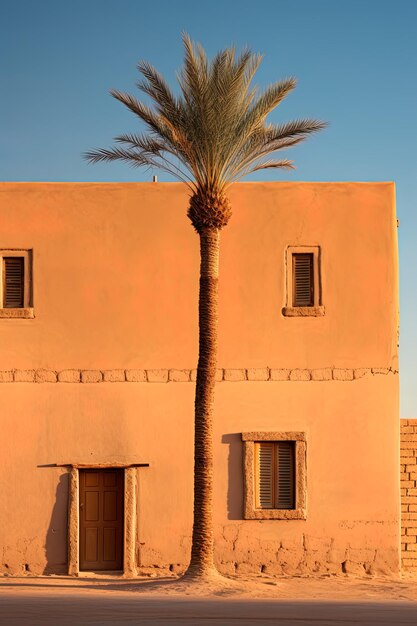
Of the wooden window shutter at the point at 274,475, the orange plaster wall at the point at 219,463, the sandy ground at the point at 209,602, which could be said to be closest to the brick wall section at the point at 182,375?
the orange plaster wall at the point at 219,463

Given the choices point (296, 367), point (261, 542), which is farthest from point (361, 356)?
point (261, 542)

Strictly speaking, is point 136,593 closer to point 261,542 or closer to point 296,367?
point 261,542

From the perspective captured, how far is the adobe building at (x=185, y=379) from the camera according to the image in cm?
2122

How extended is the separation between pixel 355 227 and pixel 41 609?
30.8 feet

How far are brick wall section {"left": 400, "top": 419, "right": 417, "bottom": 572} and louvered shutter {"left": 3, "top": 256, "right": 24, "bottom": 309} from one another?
741 cm

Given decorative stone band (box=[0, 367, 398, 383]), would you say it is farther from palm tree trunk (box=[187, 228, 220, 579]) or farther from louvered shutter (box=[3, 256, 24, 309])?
palm tree trunk (box=[187, 228, 220, 579])

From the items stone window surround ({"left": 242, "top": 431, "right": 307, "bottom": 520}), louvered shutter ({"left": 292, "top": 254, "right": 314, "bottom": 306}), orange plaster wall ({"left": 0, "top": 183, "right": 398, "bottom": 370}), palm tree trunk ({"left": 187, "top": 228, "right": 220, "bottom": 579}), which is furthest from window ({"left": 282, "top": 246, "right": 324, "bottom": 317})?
stone window surround ({"left": 242, "top": 431, "right": 307, "bottom": 520})

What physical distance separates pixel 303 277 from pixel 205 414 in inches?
140

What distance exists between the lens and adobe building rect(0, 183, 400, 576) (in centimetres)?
2122

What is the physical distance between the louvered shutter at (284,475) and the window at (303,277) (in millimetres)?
2512

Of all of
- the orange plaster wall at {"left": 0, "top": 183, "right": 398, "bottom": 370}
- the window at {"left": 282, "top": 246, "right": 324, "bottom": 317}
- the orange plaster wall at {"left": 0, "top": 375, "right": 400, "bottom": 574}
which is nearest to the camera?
the orange plaster wall at {"left": 0, "top": 375, "right": 400, "bottom": 574}

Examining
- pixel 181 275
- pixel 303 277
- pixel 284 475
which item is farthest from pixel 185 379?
pixel 303 277

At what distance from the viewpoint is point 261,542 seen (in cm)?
2116

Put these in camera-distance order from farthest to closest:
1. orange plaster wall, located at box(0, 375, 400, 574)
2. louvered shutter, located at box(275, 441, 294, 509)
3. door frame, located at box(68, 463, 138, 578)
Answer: louvered shutter, located at box(275, 441, 294, 509) → orange plaster wall, located at box(0, 375, 400, 574) → door frame, located at box(68, 463, 138, 578)
